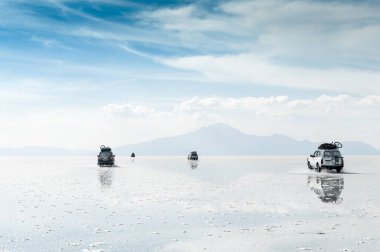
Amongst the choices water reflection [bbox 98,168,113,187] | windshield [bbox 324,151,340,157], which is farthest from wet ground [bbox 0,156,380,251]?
windshield [bbox 324,151,340,157]

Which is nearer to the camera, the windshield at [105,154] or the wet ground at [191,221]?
the wet ground at [191,221]

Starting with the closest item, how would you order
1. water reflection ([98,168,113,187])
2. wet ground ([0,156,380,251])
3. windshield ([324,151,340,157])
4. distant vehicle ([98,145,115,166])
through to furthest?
wet ground ([0,156,380,251]) → water reflection ([98,168,113,187]) → windshield ([324,151,340,157]) → distant vehicle ([98,145,115,166])

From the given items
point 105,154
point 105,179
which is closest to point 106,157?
point 105,154

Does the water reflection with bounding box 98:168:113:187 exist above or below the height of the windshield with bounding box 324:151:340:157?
below

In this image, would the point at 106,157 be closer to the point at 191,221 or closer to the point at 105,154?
the point at 105,154

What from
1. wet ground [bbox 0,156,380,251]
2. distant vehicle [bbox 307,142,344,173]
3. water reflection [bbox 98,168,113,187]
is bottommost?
wet ground [bbox 0,156,380,251]

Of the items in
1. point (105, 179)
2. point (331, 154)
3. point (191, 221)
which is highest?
point (331, 154)

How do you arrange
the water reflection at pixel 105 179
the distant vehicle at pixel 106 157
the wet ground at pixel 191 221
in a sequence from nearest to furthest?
the wet ground at pixel 191 221, the water reflection at pixel 105 179, the distant vehicle at pixel 106 157

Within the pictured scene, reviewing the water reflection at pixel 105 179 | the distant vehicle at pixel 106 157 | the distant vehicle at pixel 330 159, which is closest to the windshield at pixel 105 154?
the distant vehicle at pixel 106 157

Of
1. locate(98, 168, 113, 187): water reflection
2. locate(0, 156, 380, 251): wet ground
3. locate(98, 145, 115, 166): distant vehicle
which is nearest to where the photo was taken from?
locate(0, 156, 380, 251): wet ground

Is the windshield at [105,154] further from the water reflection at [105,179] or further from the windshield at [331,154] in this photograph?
the windshield at [331,154]

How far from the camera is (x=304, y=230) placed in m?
13.9

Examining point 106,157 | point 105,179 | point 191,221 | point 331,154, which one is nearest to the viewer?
point 191,221

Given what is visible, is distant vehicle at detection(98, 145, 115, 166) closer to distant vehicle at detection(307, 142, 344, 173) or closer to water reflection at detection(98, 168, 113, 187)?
water reflection at detection(98, 168, 113, 187)
